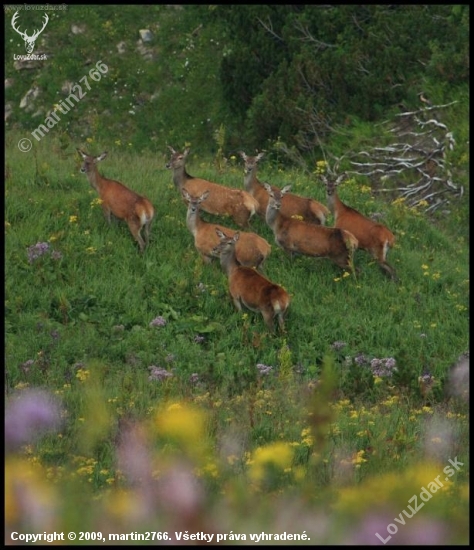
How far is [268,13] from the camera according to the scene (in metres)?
21.2

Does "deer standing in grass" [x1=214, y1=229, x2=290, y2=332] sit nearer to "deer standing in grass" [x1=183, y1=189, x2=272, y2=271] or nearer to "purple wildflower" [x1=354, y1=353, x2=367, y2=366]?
"deer standing in grass" [x1=183, y1=189, x2=272, y2=271]

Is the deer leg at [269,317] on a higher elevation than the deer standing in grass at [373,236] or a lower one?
higher

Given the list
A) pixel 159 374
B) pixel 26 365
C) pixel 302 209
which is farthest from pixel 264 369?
pixel 302 209

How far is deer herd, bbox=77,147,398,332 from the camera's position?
1062cm

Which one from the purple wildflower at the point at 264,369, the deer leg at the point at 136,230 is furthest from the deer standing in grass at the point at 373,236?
the purple wildflower at the point at 264,369

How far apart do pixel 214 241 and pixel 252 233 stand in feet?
1.67

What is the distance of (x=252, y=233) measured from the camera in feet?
38.7

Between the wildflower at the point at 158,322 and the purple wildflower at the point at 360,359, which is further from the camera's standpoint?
the wildflower at the point at 158,322

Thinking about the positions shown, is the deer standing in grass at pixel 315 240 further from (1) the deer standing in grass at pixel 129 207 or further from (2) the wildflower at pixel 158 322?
(2) the wildflower at pixel 158 322

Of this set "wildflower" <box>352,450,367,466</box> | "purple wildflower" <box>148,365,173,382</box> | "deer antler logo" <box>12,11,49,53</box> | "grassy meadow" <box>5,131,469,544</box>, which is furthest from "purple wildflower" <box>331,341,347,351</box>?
"deer antler logo" <box>12,11,49,53</box>

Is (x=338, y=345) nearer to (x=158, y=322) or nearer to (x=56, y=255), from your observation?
(x=158, y=322)

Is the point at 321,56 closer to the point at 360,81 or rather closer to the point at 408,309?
the point at 360,81

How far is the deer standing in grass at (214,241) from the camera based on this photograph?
1149 centimetres

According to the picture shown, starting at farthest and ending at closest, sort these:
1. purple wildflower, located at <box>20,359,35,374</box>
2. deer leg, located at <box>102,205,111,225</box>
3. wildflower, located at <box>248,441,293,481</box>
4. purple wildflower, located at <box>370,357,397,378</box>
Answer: deer leg, located at <box>102,205,111,225</box> < purple wildflower, located at <box>370,357,397,378</box> < purple wildflower, located at <box>20,359,35,374</box> < wildflower, located at <box>248,441,293,481</box>
